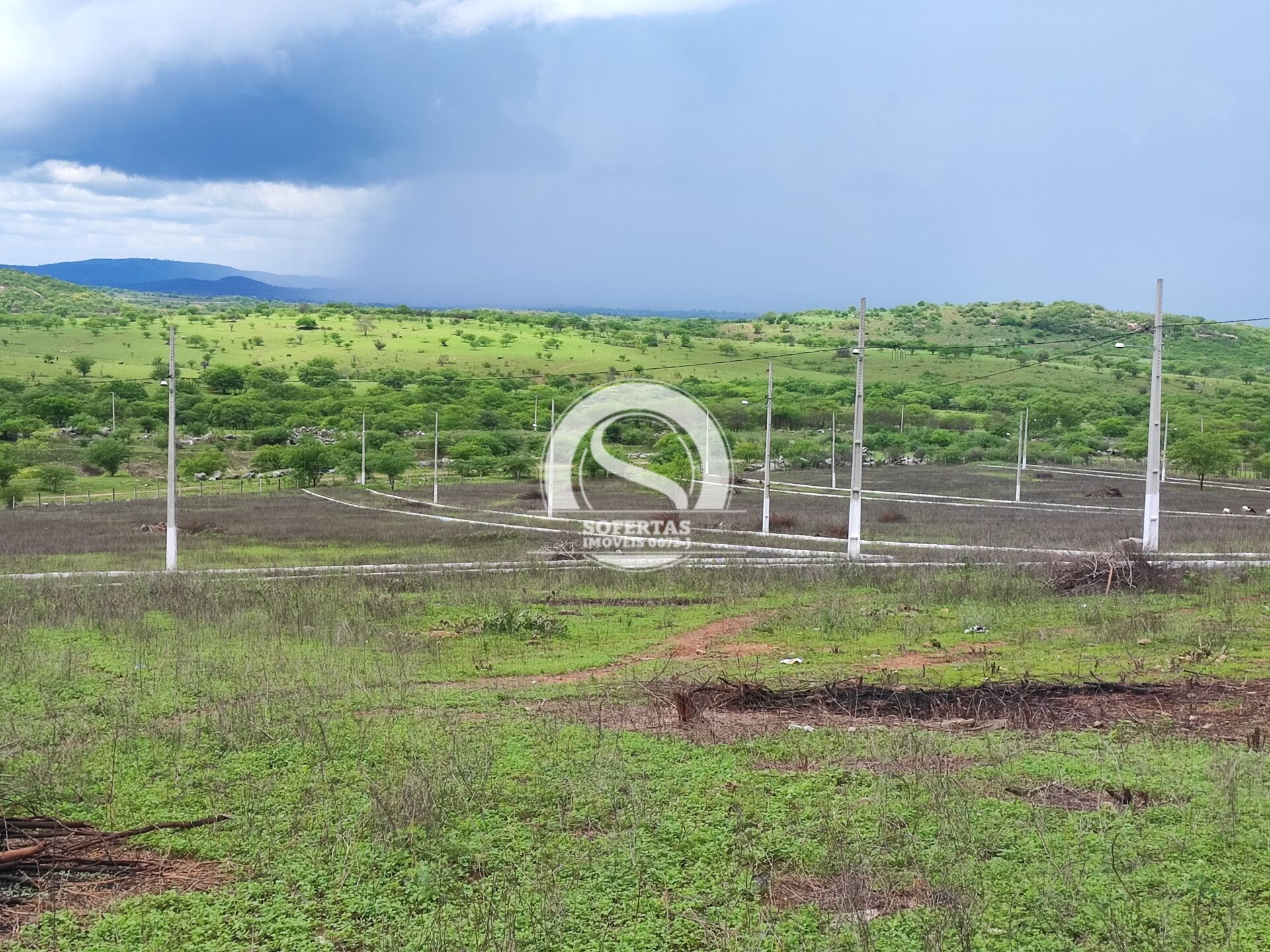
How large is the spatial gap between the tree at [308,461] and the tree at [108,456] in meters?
11.9

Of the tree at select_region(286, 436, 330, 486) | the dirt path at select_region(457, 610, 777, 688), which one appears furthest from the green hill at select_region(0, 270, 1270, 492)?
the dirt path at select_region(457, 610, 777, 688)

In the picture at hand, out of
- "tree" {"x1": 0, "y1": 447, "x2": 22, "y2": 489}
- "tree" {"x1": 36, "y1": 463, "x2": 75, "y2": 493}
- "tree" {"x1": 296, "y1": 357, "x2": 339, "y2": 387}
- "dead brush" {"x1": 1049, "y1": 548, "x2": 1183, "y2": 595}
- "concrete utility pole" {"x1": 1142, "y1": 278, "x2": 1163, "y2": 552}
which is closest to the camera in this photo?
"dead brush" {"x1": 1049, "y1": 548, "x2": 1183, "y2": 595}

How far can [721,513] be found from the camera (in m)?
47.7

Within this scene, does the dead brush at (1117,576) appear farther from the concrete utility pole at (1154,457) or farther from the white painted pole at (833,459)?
the white painted pole at (833,459)

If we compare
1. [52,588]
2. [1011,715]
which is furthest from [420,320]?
[1011,715]

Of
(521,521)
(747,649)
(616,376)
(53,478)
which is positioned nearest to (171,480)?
(521,521)

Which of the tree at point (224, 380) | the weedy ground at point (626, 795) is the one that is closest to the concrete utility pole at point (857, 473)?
the weedy ground at point (626, 795)

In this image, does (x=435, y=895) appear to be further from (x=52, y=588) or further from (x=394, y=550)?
(x=394, y=550)

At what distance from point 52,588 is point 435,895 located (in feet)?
61.9

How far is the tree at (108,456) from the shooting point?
69.6m

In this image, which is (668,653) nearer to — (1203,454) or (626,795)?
(626,795)

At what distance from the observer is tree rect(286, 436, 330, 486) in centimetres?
6569

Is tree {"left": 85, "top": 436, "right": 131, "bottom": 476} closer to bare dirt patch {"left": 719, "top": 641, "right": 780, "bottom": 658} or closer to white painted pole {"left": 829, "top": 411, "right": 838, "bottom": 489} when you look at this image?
white painted pole {"left": 829, "top": 411, "right": 838, "bottom": 489}

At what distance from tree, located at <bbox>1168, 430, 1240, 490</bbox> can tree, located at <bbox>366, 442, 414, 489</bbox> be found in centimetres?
4470
